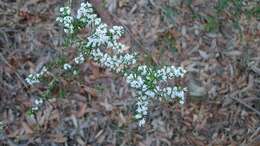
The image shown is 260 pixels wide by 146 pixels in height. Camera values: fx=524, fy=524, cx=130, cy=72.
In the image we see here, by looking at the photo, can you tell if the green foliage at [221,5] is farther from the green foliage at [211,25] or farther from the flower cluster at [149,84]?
the flower cluster at [149,84]

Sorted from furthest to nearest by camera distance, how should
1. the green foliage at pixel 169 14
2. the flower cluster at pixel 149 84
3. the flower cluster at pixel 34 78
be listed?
1. the green foliage at pixel 169 14
2. the flower cluster at pixel 34 78
3. the flower cluster at pixel 149 84

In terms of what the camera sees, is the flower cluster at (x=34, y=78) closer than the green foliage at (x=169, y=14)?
Yes

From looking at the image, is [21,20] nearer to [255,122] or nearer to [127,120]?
[127,120]

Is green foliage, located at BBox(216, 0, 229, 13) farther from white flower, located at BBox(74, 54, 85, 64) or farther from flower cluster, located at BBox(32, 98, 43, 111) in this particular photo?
flower cluster, located at BBox(32, 98, 43, 111)

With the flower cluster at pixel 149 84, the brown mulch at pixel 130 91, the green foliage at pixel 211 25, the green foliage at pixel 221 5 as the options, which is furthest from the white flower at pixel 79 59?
the green foliage at pixel 221 5

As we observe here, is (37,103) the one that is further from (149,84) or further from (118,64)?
(149,84)

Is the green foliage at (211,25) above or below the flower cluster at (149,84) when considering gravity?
above
